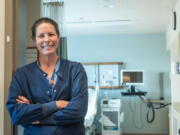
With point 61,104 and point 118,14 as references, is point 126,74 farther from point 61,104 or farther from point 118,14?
point 61,104

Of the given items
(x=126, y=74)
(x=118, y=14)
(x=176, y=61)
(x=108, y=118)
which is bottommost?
(x=108, y=118)

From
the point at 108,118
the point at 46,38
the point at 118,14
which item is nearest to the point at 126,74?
the point at 108,118

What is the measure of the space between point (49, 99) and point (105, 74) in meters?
4.55

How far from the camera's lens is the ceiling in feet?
11.1

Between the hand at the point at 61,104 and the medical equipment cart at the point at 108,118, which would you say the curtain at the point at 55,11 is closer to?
the hand at the point at 61,104

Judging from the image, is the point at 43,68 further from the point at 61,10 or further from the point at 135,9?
the point at 135,9

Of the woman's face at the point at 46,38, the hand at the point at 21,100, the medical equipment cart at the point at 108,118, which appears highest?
the woman's face at the point at 46,38

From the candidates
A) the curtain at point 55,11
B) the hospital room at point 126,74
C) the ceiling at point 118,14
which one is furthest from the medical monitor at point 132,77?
the curtain at point 55,11

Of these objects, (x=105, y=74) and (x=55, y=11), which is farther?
(x=105, y=74)

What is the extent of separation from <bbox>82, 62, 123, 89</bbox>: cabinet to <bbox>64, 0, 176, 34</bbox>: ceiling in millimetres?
983

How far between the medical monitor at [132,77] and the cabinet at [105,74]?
10.3 inches

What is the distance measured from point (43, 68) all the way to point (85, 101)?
0.33 meters

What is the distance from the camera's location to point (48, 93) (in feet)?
4.22

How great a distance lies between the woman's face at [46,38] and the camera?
51.9 inches
